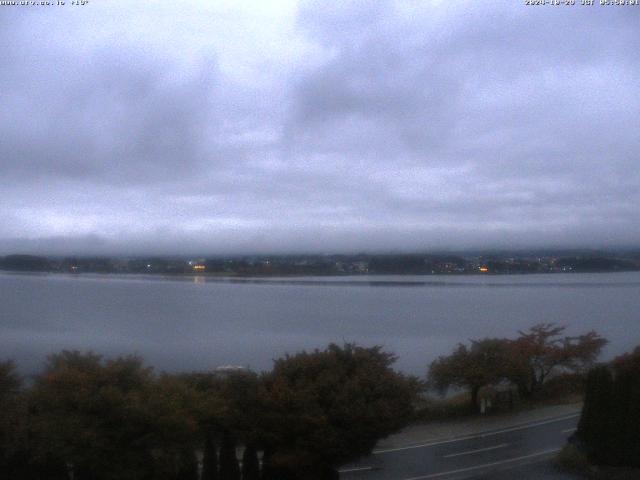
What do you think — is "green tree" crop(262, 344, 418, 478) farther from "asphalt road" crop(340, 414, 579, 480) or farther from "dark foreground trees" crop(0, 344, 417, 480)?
"asphalt road" crop(340, 414, 579, 480)

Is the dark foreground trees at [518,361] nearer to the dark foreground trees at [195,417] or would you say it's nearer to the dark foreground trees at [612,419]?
the dark foreground trees at [612,419]

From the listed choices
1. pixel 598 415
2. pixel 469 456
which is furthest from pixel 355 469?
pixel 598 415

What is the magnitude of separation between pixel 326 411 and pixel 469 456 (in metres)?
4.74

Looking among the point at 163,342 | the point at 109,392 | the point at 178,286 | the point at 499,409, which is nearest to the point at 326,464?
the point at 109,392

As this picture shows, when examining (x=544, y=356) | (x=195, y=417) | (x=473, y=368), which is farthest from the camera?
(x=544, y=356)

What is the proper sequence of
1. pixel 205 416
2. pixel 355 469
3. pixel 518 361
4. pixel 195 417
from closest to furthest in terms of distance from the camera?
1. pixel 195 417
2. pixel 205 416
3. pixel 355 469
4. pixel 518 361

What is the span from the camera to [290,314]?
36969 millimetres

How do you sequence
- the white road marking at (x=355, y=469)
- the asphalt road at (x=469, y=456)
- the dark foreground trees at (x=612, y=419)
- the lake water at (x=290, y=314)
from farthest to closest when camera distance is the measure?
the lake water at (x=290, y=314) → the white road marking at (x=355, y=469) → the asphalt road at (x=469, y=456) → the dark foreground trees at (x=612, y=419)

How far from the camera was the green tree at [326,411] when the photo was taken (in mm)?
12336

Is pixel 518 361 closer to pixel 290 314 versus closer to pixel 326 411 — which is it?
pixel 326 411

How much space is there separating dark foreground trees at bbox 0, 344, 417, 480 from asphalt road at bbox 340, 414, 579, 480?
6.73ft

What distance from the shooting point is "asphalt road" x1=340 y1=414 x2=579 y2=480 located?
14.5 m

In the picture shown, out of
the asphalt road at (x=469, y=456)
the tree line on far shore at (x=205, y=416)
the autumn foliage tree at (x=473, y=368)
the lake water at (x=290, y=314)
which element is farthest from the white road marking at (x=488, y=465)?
the lake water at (x=290, y=314)

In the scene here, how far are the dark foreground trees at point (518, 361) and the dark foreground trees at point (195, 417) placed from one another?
9550mm
